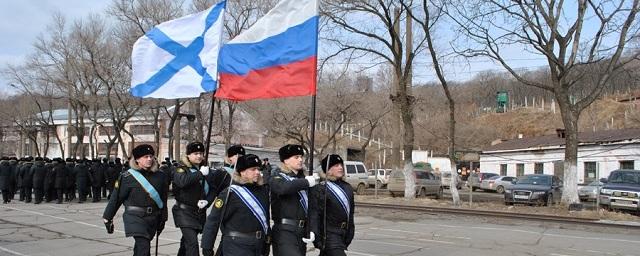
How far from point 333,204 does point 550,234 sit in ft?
32.0

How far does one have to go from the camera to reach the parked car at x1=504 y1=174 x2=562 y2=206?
80.0ft

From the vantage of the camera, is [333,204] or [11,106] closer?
[333,204]

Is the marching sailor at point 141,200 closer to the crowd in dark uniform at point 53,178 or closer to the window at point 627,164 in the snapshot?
the crowd in dark uniform at point 53,178

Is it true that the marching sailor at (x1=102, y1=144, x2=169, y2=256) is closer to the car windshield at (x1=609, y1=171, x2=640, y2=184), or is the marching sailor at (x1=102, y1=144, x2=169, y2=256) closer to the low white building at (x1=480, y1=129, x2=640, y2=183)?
the car windshield at (x1=609, y1=171, x2=640, y2=184)

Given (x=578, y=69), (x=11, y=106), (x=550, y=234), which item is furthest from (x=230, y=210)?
(x=11, y=106)

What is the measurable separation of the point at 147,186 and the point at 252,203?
2016mm

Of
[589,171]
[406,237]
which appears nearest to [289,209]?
[406,237]

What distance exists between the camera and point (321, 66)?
28.8m

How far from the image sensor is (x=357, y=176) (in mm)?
34688

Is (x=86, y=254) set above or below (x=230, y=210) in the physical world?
below

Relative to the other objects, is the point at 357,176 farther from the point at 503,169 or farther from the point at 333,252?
the point at 333,252

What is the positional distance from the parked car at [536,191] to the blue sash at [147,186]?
19990 millimetres

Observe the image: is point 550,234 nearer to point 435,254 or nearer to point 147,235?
point 435,254

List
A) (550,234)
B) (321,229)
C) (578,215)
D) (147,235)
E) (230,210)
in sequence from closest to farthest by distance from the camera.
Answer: (230,210)
(321,229)
(147,235)
(550,234)
(578,215)
